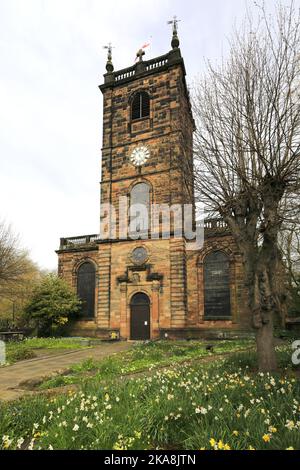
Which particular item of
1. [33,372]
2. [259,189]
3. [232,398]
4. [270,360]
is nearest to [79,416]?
[232,398]

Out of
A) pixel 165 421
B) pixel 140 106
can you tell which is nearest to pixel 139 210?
pixel 140 106

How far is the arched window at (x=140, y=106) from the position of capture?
24844 millimetres

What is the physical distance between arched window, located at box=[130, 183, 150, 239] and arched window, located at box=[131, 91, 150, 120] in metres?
5.98

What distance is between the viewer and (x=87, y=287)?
25.8 meters

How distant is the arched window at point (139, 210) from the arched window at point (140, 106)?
5977 millimetres

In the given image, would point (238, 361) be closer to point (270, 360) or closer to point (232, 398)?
point (270, 360)

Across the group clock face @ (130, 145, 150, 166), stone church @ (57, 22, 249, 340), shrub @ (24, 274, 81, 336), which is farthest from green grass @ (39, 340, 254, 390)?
clock face @ (130, 145, 150, 166)

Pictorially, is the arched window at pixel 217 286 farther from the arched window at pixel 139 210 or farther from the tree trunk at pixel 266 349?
the tree trunk at pixel 266 349

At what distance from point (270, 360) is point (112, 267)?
16.9 metres

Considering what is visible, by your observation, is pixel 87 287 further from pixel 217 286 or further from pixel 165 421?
pixel 165 421

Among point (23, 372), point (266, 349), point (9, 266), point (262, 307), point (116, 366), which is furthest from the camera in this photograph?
point (9, 266)

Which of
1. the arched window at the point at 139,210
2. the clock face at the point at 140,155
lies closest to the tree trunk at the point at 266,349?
the arched window at the point at 139,210

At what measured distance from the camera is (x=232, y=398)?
4.98 m

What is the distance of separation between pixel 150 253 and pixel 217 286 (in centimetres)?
523
